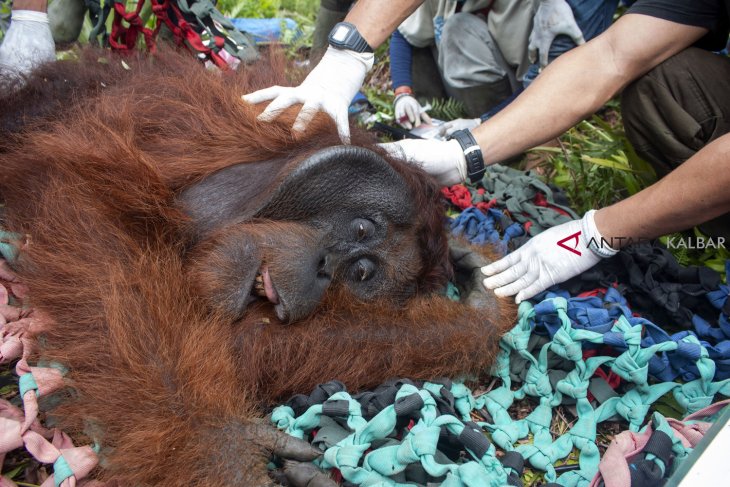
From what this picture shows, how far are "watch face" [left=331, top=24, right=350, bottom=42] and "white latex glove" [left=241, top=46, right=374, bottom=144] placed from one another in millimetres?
40

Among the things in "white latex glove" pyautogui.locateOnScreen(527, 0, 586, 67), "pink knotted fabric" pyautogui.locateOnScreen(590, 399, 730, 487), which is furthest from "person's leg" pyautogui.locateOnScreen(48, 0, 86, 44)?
"pink knotted fabric" pyautogui.locateOnScreen(590, 399, 730, 487)

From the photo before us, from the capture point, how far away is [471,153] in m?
2.31

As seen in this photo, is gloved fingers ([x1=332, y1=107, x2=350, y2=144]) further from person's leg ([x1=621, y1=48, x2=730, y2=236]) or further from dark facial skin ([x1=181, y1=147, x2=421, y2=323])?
person's leg ([x1=621, y1=48, x2=730, y2=236])

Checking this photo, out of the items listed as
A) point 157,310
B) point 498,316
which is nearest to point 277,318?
point 157,310

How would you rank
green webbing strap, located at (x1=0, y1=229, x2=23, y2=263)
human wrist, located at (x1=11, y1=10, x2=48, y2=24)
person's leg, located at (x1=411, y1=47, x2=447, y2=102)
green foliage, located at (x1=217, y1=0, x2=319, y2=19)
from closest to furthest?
green webbing strap, located at (x1=0, y1=229, x2=23, y2=263), human wrist, located at (x1=11, y1=10, x2=48, y2=24), person's leg, located at (x1=411, y1=47, x2=447, y2=102), green foliage, located at (x1=217, y1=0, x2=319, y2=19)

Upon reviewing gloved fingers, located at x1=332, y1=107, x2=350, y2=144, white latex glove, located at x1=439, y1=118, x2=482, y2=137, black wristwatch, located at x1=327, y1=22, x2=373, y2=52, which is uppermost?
black wristwatch, located at x1=327, y1=22, x2=373, y2=52

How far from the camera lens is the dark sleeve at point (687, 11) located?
2.29 metres

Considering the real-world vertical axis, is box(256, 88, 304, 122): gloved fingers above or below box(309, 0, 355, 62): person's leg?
above

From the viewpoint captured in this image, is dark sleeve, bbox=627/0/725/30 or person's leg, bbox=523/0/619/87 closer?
dark sleeve, bbox=627/0/725/30

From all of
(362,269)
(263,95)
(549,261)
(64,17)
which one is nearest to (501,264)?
(549,261)

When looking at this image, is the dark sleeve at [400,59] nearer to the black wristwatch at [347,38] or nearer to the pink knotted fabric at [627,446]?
the black wristwatch at [347,38]

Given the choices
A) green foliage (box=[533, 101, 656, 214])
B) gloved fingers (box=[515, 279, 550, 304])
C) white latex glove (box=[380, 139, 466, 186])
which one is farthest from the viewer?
green foliage (box=[533, 101, 656, 214])

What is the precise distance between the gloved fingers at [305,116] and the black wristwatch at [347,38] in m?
0.40

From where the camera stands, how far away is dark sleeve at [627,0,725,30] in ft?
7.52
